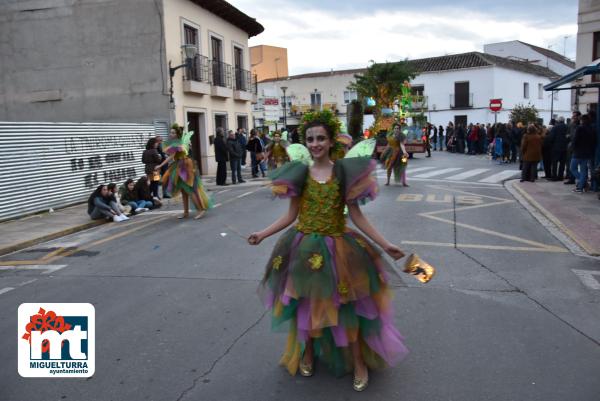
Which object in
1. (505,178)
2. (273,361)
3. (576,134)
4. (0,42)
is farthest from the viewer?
(0,42)

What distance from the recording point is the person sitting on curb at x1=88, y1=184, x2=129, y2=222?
10852 millimetres

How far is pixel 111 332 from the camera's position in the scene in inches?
178

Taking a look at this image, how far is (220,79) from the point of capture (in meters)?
23.3

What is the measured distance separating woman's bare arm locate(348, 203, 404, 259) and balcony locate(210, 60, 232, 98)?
63.6ft

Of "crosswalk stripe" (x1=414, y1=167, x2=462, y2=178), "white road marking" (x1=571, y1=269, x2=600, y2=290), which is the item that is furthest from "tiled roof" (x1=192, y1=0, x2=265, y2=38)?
"white road marking" (x1=571, y1=269, x2=600, y2=290)

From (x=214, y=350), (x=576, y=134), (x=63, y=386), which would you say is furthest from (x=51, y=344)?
(x=576, y=134)

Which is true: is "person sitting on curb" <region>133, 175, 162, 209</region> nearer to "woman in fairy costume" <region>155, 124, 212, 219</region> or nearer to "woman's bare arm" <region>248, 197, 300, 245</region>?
"woman in fairy costume" <region>155, 124, 212, 219</region>

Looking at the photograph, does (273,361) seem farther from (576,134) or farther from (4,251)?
(576,134)

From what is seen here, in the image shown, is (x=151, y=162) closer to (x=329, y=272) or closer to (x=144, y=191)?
(x=144, y=191)

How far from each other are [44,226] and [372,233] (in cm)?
878

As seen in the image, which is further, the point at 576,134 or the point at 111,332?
the point at 576,134

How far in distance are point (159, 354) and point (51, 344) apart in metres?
0.79

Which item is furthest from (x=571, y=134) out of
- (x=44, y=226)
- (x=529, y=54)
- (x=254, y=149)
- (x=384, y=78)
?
(x=529, y=54)

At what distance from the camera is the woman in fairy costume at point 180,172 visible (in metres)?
10.2
